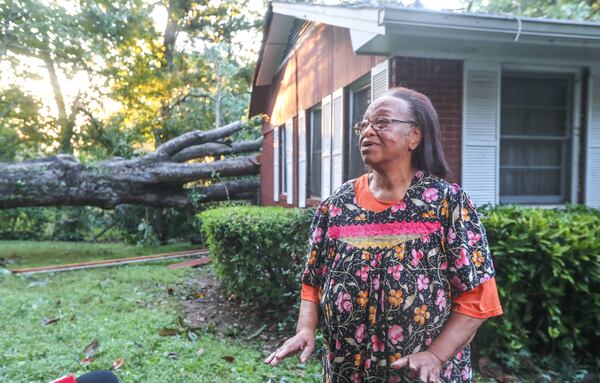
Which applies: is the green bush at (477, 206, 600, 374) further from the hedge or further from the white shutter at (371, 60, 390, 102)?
the white shutter at (371, 60, 390, 102)

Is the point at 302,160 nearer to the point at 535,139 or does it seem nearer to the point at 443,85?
the point at 443,85

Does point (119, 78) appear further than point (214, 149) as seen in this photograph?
Yes

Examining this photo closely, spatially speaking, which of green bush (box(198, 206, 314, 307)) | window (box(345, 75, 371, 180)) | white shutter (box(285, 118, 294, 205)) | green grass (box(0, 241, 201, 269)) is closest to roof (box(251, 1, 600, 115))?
window (box(345, 75, 371, 180))

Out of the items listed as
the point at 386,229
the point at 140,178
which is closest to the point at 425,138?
the point at 386,229

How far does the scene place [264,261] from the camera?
19.0 ft

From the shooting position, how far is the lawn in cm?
413

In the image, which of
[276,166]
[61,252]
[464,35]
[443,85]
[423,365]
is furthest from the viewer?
[61,252]

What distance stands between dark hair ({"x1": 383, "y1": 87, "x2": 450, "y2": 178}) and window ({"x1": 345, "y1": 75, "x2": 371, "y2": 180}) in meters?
4.85

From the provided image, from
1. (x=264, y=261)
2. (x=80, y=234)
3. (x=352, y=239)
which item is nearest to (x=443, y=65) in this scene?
(x=264, y=261)

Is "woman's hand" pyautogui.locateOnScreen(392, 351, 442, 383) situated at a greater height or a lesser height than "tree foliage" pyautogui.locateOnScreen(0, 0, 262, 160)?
lesser

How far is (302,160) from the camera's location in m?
9.56

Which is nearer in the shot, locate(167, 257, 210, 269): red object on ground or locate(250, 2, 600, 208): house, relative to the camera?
locate(250, 2, 600, 208): house

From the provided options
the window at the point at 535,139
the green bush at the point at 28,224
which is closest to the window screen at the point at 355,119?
the window at the point at 535,139

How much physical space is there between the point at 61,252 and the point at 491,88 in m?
12.3
